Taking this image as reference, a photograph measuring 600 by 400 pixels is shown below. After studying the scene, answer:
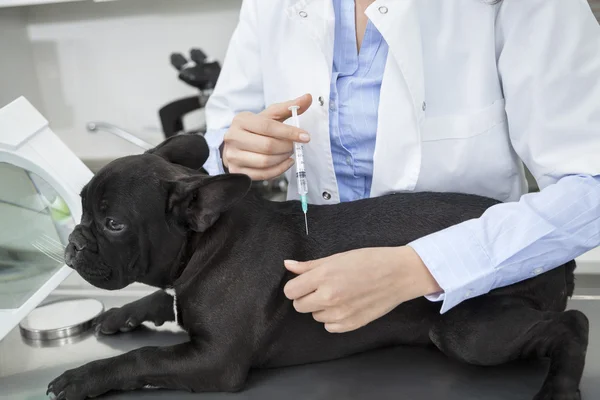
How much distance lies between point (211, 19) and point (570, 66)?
5.42 feet

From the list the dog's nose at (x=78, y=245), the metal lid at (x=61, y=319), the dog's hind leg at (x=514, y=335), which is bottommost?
the metal lid at (x=61, y=319)

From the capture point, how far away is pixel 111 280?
0.87 m

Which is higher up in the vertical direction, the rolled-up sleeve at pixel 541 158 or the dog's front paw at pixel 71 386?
the rolled-up sleeve at pixel 541 158

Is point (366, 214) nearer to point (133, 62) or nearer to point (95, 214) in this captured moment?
point (95, 214)

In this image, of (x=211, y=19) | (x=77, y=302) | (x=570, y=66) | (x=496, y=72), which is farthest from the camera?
(x=211, y=19)

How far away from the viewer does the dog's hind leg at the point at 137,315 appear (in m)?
1.03

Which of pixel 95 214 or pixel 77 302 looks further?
pixel 77 302

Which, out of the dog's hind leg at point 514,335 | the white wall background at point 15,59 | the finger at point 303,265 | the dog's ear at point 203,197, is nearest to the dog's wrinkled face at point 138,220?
the dog's ear at point 203,197

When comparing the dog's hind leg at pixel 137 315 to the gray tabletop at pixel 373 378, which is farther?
the dog's hind leg at pixel 137 315

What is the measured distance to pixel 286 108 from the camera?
3.21ft

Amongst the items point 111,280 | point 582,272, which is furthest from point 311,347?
point 582,272

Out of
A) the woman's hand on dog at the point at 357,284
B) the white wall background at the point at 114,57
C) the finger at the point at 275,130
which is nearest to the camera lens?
the woman's hand on dog at the point at 357,284

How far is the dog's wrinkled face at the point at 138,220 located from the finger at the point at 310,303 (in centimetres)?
15

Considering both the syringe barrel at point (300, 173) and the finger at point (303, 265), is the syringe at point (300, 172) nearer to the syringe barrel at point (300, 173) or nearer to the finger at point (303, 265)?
the syringe barrel at point (300, 173)
